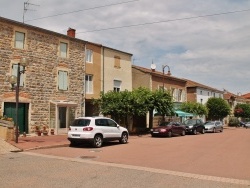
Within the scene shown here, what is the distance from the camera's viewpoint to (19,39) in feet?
77.2

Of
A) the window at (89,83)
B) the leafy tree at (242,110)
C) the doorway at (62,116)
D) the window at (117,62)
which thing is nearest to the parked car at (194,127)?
the window at (117,62)

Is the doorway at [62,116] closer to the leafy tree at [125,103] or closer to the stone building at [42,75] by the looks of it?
the stone building at [42,75]

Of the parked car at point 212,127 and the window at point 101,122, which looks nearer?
the window at point 101,122

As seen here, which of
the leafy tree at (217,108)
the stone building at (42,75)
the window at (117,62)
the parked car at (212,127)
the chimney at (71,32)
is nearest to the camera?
the stone building at (42,75)

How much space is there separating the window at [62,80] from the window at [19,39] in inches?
154

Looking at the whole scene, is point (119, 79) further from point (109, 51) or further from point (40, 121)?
point (40, 121)

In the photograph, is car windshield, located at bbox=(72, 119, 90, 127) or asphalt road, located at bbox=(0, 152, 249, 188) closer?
asphalt road, located at bbox=(0, 152, 249, 188)

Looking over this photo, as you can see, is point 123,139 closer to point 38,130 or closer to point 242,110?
point 38,130

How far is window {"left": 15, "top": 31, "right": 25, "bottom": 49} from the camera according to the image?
76.5ft

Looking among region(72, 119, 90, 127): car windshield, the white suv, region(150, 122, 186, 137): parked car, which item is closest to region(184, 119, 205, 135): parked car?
region(150, 122, 186, 137): parked car

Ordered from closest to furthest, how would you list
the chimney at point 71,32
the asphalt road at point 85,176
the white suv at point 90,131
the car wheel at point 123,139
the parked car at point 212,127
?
the asphalt road at point 85,176, the white suv at point 90,131, the car wheel at point 123,139, the chimney at point 71,32, the parked car at point 212,127

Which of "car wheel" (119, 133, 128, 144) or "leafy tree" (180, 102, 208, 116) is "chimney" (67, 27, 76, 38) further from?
"leafy tree" (180, 102, 208, 116)

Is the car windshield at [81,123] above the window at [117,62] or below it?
below

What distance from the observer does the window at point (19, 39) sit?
23.3 meters
